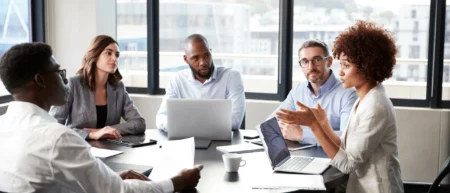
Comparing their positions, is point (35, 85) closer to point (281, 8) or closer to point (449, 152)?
point (281, 8)

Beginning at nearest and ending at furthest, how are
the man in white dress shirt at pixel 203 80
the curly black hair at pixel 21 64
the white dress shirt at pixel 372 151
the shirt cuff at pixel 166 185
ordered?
the curly black hair at pixel 21 64
the shirt cuff at pixel 166 185
the white dress shirt at pixel 372 151
the man in white dress shirt at pixel 203 80

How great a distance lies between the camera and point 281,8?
495 centimetres

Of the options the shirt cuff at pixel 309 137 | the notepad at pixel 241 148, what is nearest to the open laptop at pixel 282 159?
the notepad at pixel 241 148

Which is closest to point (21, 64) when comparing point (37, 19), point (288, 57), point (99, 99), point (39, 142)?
point (39, 142)

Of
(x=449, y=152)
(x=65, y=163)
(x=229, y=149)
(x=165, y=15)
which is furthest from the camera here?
(x=165, y=15)

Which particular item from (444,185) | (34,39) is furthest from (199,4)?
(444,185)

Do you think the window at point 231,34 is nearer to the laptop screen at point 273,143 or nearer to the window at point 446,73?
the window at point 446,73

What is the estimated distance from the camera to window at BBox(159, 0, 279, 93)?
5.10 m

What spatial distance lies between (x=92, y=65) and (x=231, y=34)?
1.91 m

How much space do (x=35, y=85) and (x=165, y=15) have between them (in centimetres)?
356

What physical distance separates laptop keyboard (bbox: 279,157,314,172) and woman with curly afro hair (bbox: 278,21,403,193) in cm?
14

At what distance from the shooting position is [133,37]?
18.0 ft

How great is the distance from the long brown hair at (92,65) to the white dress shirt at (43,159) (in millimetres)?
1702

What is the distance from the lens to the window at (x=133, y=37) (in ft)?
17.8
